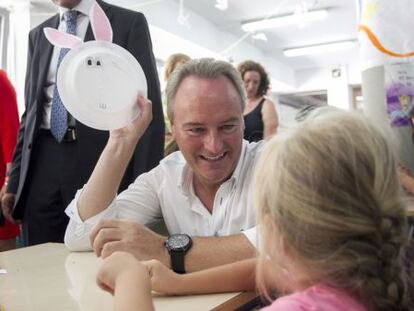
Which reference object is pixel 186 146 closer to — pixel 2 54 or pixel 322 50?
pixel 2 54

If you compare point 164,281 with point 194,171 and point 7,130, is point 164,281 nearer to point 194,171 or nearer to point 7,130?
point 194,171

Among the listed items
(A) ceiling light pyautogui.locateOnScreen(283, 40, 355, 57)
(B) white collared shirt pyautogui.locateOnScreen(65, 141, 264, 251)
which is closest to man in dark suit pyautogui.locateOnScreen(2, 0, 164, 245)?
(B) white collared shirt pyautogui.locateOnScreen(65, 141, 264, 251)

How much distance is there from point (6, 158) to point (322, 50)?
6.52 metres

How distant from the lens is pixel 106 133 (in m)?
1.68

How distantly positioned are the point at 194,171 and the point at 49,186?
63 cm

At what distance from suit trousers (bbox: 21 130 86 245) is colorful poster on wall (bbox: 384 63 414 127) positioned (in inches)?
46.9

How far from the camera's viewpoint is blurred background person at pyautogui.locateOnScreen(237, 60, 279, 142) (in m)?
2.81

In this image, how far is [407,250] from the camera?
616 millimetres

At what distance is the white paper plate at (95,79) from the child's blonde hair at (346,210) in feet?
2.17

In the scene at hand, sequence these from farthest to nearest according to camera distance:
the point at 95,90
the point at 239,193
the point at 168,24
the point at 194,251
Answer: the point at 168,24
the point at 239,193
the point at 95,90
the point at 194,251

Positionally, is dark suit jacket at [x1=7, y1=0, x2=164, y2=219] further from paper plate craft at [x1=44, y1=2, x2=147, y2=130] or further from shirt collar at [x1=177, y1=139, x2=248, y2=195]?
paper plate craft at [x1=44, y1=2, x2=147, y2=130]

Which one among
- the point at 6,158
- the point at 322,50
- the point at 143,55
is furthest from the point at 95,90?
the point at 322,50

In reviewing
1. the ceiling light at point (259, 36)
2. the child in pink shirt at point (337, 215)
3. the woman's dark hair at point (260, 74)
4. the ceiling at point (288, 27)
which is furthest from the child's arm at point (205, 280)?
the ceiling light at point (259, 36)

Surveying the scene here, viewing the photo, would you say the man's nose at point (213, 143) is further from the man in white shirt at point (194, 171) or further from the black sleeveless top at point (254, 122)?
the black sleeveless top at point (254, 122)
